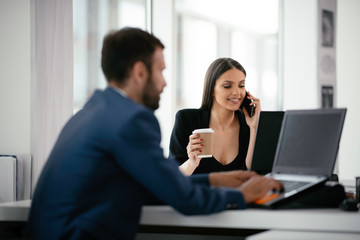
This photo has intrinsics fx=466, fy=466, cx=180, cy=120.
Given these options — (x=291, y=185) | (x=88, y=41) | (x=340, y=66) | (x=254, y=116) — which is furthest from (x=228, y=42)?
(x=291, y=185)

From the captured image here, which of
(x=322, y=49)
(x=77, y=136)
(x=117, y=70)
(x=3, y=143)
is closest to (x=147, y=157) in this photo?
(x=77, y=136)

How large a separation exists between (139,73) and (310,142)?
71 cm

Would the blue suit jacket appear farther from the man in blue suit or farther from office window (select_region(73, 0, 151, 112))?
office window (select_region(73, 0, 151, 112))

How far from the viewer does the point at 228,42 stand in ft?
21.3

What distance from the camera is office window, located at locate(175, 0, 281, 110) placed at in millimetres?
5688

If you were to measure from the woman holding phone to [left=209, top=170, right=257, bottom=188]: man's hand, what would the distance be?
114 cm

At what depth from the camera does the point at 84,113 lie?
5.25 ft

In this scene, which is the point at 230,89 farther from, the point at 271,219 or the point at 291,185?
the point at 271,219

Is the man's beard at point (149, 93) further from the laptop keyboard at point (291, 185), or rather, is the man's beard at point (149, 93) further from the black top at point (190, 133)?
the black top at point (190, 133)

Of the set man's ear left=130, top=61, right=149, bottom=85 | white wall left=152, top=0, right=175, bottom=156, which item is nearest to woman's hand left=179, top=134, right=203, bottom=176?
man's ear left=130, top=61, right=149, bottom=85

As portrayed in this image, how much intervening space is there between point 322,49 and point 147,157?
475 cm

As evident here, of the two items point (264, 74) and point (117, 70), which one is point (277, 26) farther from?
point (117, 70)

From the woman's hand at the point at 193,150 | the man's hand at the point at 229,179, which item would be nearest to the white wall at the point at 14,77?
the woman's hand at the point at 193,150

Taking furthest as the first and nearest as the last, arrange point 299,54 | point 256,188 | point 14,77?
point 299,54 < point 14,77 < point 256,188
